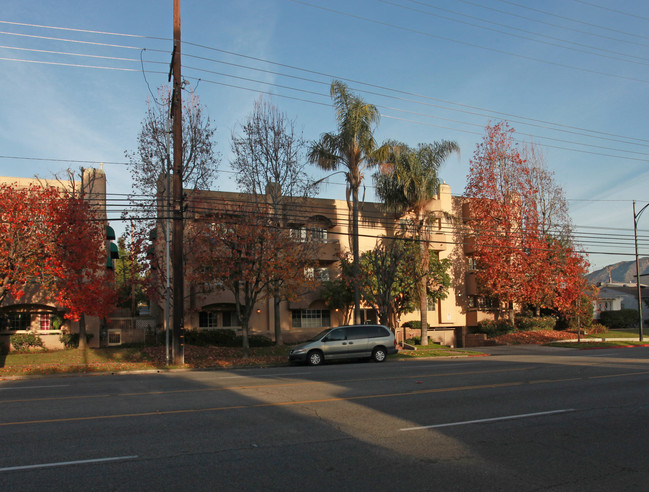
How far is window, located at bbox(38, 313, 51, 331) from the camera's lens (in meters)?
27.1

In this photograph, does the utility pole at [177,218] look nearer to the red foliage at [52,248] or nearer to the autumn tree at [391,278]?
the red foliage at [52,248]

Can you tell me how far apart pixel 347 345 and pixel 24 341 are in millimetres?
16453

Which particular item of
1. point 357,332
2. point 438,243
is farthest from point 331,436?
point 438,243

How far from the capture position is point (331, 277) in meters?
34.0

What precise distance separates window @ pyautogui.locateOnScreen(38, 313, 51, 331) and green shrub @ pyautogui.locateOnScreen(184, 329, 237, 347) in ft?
23.3

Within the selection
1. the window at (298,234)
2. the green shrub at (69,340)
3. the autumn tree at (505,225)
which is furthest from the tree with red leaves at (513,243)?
the green shrub at (69,340)

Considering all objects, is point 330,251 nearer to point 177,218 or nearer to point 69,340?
point 177,218

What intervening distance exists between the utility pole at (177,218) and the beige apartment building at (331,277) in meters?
5.23

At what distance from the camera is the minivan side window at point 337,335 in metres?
21.3

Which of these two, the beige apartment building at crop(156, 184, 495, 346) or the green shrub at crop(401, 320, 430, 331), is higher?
the beige apartment building at crop(156, 184, 495, 346)

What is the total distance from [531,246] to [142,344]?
82.3ft

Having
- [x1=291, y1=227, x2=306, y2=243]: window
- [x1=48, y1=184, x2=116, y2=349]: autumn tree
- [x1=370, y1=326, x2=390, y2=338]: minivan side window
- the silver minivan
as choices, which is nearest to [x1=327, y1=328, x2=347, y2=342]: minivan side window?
the silver minivan

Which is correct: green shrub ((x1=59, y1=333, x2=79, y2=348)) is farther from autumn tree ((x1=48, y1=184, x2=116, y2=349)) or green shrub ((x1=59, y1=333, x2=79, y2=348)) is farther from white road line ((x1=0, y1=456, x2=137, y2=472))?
white road line ((x1=0, y1=456, x2=137, y2=472))

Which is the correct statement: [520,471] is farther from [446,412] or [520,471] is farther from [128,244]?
[128,244]
